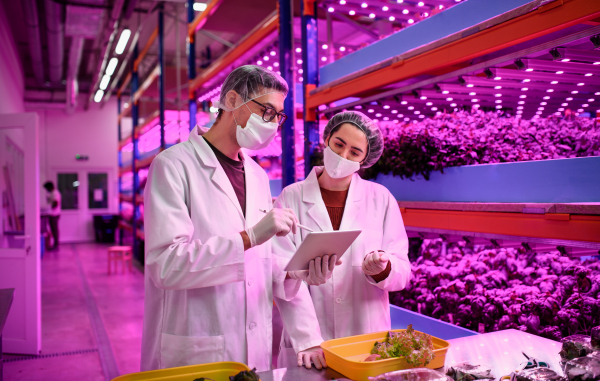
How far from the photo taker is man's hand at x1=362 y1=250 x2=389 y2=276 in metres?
2.05

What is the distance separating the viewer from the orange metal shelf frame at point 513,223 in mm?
2473

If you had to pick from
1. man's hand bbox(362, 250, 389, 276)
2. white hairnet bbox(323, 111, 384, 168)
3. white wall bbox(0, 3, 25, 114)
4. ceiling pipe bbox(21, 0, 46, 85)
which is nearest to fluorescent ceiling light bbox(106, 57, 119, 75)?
ceiling pipe bbox(21, 0, 46, 85)

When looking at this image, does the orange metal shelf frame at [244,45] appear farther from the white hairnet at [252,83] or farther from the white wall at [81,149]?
the white wall at [81,149]

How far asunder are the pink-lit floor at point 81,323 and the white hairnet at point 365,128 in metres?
3.21

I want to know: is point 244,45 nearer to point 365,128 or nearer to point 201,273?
point 365,128

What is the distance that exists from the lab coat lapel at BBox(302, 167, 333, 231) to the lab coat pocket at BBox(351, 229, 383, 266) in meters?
0.16

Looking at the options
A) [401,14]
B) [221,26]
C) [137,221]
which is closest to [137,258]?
[137,221]

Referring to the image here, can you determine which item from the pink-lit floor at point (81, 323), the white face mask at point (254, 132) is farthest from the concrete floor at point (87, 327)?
the white face mask at point (254, 132)

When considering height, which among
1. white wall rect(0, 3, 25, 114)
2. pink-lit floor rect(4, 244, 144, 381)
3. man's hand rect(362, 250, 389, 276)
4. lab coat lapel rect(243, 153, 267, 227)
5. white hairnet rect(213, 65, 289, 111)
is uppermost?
white wall rect(0, 3, 25, 114)

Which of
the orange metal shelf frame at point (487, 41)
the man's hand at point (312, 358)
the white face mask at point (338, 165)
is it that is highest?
the orange metal shelf frame at point (487, 41)

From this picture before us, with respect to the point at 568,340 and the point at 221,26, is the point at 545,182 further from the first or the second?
the point at 221,26

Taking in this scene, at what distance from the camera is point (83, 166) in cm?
1706

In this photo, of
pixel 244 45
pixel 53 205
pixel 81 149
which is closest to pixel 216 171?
pixel 244 45

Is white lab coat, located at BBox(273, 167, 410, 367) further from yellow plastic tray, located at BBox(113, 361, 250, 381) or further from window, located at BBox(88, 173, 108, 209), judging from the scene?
window, located at BBox(88, 173, 108, 209)
